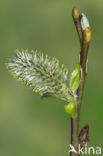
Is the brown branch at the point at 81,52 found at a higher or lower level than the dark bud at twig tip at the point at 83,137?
higher

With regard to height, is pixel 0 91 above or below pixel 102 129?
above

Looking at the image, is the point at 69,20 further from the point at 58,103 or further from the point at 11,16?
the point at 58,103

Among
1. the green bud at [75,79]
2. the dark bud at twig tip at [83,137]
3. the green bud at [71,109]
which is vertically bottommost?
the dark bud at twig tip at [83,137]

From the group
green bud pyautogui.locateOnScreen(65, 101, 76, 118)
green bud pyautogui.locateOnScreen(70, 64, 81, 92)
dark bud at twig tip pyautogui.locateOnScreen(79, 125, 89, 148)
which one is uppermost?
green bud pyautogui.locateOnScreen(70, 64, 81, 92)

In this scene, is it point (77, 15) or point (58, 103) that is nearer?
point (77, 15)

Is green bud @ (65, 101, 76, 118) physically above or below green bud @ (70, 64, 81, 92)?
below

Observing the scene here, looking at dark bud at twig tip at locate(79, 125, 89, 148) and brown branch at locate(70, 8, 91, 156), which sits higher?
brown branch at locate(70, 8, 91, 156)

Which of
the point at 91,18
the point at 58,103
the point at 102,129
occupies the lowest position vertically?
the point at 102,129

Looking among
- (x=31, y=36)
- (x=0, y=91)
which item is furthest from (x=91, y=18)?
(x=0, y=91)
